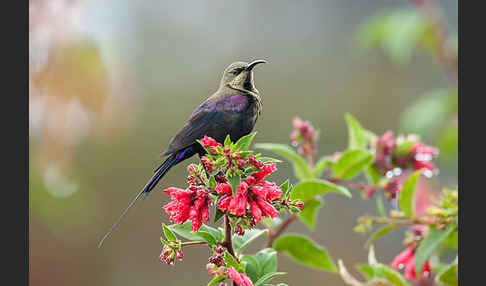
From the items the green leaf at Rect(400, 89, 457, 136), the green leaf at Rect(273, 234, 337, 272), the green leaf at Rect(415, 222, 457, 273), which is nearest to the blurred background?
the green leaf at Rect(400, 89, 457, 136)

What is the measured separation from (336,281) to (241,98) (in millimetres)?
1258

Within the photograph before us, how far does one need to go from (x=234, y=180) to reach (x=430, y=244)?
37cm

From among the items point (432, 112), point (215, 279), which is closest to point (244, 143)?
point (215, 279)

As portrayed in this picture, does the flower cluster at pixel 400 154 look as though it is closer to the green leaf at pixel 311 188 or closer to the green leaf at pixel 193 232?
the green leaf at pixel 311 188

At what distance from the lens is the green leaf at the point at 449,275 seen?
726 mm

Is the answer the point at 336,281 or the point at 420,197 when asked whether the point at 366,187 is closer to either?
the point at 420,197

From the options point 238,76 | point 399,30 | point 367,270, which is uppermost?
point 399,30

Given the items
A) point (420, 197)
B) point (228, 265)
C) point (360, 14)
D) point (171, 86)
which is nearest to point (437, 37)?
point (420, 197)

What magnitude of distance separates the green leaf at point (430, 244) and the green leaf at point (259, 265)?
0.73 ft

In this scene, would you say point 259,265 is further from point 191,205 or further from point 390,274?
point 390,274

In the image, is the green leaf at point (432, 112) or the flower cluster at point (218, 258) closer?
the flower cluster at point (218, 258)

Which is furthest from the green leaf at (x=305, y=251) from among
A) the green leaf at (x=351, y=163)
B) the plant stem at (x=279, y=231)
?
the green leaf at (x=351, y=163)

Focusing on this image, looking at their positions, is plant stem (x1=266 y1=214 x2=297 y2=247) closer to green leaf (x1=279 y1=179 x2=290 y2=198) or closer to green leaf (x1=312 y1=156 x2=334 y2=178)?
green leaf (x1=312 y1=156 x2=334 y2=178)

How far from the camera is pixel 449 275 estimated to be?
2.42 ft
